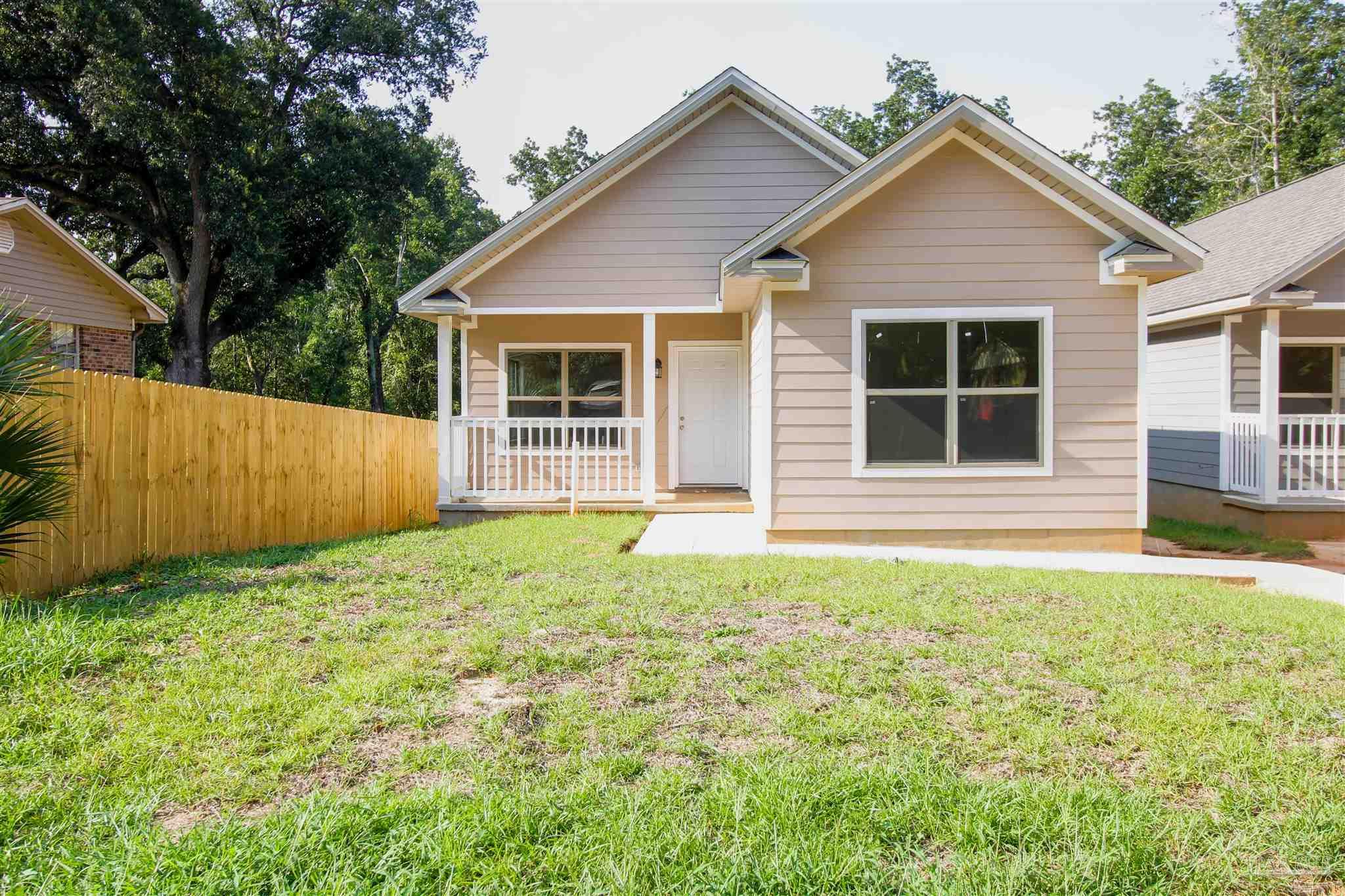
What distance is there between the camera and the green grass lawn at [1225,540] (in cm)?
984

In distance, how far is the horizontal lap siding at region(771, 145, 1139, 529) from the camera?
8375 mm

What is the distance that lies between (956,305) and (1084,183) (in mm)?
1610

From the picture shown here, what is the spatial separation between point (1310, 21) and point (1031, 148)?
28996mm

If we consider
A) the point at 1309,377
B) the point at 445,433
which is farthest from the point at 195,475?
the point at 1309,377

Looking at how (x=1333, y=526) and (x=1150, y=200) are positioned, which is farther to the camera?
(x=1150, y=200)

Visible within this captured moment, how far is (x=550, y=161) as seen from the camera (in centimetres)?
3809

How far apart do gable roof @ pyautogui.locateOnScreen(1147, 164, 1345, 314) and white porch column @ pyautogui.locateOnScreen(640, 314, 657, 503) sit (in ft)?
25.6

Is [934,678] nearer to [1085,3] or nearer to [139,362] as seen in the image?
[1085,3]

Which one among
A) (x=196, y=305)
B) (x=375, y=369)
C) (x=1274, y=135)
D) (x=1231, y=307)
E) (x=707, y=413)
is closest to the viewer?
(x=1231, y=307)

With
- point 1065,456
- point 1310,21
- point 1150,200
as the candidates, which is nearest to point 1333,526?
point 1065,456

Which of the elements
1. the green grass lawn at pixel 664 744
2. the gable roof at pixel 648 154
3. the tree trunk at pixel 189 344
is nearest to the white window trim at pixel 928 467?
the green grass lawn at pixel 664 744

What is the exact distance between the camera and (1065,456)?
8.44 metres

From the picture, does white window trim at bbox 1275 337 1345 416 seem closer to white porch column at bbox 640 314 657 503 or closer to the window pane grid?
the window pane grid

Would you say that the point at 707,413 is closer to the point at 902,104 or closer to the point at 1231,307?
the point at 1231,307
